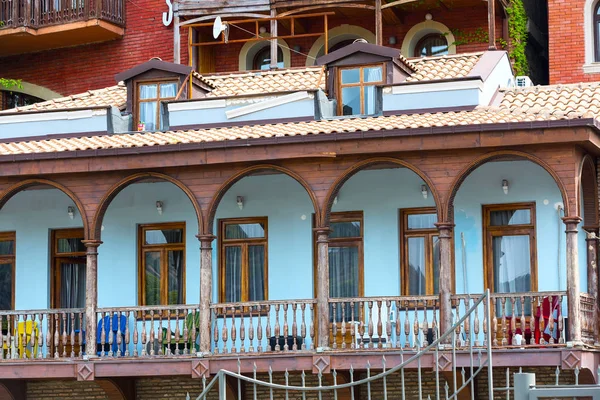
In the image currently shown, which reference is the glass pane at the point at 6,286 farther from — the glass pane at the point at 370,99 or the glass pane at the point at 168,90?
the glass pane at the point at 370,99

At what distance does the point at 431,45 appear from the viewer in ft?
99.6

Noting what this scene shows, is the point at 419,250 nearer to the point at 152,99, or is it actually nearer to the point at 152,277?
the point at 152,277

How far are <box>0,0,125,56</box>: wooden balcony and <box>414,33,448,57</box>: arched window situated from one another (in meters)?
7.16

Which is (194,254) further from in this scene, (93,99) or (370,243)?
(93,99)

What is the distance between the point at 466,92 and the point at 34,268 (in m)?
8.16

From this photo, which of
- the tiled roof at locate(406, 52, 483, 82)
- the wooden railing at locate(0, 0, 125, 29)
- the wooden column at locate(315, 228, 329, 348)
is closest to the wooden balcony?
the wooden railing at locate(0, 0, 125, 29)

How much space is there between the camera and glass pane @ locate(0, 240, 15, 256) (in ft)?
79.7

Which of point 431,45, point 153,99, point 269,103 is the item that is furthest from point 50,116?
point 431,45

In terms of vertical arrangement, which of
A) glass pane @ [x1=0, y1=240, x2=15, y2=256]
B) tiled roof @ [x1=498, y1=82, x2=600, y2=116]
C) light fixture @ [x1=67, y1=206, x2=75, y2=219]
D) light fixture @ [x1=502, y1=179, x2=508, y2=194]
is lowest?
glass pane @ [x1=0, y1=240, x2=15, y2=256]

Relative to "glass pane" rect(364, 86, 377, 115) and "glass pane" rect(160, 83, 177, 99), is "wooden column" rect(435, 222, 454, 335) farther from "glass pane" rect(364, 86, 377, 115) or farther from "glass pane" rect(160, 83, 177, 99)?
"glass pane" rect(160, 83, 177, 99)

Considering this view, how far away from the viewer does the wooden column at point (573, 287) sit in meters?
19.2

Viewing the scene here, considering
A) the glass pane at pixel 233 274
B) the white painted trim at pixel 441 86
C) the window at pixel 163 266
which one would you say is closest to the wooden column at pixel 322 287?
the glass pane at pixel 233 274

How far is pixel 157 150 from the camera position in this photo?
21156 millimetres

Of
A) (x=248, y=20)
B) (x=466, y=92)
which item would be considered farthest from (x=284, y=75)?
(x=466, y=92)
